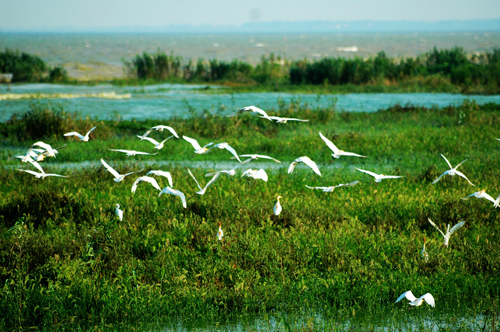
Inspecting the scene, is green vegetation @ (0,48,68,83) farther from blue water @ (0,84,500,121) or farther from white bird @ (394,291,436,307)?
white bird @ (394,291,436,307)

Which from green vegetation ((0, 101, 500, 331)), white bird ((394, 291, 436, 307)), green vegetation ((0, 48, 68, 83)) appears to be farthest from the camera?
green vegetation ((0, 48, 68, 83))

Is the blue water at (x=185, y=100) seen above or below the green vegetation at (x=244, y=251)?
below

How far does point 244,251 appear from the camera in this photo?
640cm

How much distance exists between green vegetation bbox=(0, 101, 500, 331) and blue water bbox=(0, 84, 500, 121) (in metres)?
10.9

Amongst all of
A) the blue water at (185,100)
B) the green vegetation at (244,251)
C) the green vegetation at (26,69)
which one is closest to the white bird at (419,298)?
the green vegetation at (244,251)

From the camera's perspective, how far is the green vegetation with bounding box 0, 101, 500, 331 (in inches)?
209

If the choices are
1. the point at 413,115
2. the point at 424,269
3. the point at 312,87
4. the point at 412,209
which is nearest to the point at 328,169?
the point at 412,209

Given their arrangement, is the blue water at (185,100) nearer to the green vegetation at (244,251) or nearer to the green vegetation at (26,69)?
the green vegetation at (26,69)

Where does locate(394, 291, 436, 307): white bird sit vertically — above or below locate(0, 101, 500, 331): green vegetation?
above

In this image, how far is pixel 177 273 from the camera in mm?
5934

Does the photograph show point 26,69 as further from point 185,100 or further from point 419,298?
point 419,298

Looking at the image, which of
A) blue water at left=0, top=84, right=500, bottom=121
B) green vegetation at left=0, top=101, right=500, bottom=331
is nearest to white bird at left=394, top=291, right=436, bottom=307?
green vegetation at left=0, top=101, right=500, bottom=331

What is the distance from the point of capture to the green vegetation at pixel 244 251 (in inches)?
209

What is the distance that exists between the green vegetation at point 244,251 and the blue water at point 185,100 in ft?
35.6
